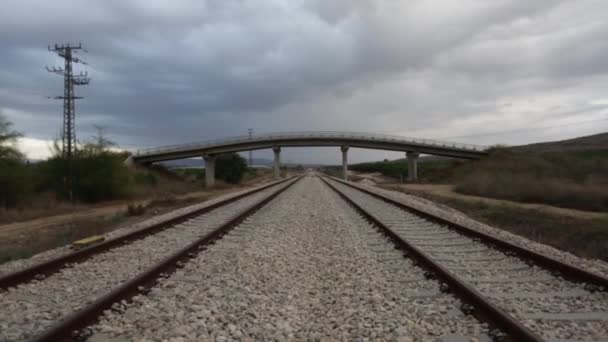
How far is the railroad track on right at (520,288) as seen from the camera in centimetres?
445

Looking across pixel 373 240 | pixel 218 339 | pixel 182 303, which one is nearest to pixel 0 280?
pixel 182 303

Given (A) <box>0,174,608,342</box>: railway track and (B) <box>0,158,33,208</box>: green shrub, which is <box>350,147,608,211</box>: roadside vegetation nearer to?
(A) <box>0,174,608,342</box>: railway track

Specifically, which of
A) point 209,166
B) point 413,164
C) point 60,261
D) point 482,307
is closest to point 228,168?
point 209,166

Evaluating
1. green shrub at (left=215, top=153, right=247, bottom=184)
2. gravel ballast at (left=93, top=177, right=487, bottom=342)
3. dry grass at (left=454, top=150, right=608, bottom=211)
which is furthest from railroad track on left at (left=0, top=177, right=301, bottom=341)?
green shrub at (left=215, top=153, right=247, bottom=184)

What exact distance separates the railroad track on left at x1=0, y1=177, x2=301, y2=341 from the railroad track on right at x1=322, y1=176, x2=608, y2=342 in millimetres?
4358

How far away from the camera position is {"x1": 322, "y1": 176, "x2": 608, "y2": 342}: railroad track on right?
175 inches

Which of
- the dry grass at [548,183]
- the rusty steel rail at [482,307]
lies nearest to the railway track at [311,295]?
the rusty steel rail at [482,307]

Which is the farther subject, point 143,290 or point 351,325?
point 143,290

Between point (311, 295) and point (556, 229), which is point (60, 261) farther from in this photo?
point (556, 229)

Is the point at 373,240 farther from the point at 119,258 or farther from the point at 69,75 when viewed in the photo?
the point at 69,75

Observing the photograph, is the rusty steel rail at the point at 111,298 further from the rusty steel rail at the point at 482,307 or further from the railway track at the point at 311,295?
the rusty steel rail at the point at 482,307

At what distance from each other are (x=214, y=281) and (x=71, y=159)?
30.5m

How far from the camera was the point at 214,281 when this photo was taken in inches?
258

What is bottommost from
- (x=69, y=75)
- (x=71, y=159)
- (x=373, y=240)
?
(x=373, y=240)
